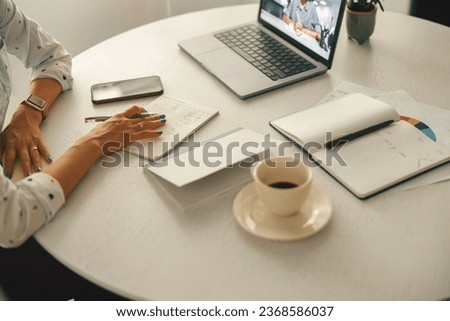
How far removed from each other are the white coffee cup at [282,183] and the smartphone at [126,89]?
1.42 feet

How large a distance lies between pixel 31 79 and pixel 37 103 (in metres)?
0.15

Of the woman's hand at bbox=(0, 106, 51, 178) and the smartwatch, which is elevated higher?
the smartwatch

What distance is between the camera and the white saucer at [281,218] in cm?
76

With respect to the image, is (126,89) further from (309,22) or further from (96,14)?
(96,14)

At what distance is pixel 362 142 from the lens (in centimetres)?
93

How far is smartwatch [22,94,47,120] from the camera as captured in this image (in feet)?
3.53

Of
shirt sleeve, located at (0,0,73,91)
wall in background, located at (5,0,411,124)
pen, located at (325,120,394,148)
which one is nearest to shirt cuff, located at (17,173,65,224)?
shirt sleeve, located at (0,0,73,91)

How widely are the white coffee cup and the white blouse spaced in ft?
1.09

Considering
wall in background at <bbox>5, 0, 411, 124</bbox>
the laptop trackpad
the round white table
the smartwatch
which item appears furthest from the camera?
wall in background at <bbox>5, 0, 411, 124</bbox>

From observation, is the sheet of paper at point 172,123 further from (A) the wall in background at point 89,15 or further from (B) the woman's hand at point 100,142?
(A) the wall in background at point 89,15

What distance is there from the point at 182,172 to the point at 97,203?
0.49 feet

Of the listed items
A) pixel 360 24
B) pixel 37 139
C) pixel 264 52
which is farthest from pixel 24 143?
pixel 360 24

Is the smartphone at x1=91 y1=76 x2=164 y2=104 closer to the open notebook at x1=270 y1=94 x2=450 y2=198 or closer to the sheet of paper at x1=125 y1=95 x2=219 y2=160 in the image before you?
the sheet of paper at x1=125 y1=95 x2=219 y2=160
